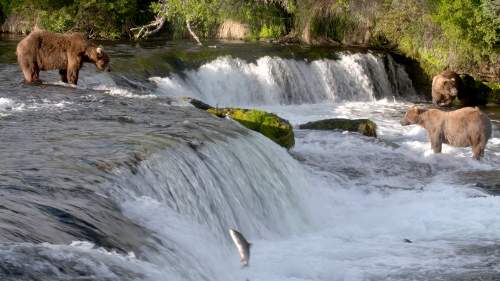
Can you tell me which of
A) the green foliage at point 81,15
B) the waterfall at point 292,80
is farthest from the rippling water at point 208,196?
the green foliage at point 81,15

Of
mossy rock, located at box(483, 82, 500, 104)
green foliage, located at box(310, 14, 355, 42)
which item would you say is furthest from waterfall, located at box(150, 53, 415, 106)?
green foliage, located at box(310, 14, 355, 42)

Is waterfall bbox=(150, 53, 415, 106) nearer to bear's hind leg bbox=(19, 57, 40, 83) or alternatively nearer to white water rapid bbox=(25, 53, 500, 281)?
bear's hind leg bbox=(19, 57, 40, 83)

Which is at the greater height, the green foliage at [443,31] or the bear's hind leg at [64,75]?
the green foliage at [443,31]

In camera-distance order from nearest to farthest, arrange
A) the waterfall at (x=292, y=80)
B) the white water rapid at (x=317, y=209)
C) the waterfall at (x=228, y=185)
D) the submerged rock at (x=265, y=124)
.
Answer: the white water rapid at (x=317, y=209), the waterfall at (x=228, y=185), the submerged rock at (x=265, y=124), the waterfall at (x=292, y=80)

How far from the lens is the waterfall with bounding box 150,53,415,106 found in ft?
66.1

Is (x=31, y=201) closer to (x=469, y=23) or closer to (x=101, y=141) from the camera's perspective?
(x=101, y=141)

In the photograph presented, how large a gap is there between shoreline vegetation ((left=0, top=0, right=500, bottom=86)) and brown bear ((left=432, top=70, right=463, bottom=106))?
1106mm

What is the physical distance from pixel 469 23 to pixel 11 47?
12.4 metres

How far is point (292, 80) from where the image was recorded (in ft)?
70.6

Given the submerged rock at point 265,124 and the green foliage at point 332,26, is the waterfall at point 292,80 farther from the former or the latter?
the submerged rock at point 265,124

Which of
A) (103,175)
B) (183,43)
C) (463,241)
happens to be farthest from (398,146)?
(183,43)

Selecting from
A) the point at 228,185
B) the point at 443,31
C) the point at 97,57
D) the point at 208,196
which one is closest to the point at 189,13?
the point at 443,31

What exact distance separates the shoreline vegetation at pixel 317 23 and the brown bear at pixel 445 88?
111 centimetres

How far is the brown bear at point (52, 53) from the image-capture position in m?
14.5
